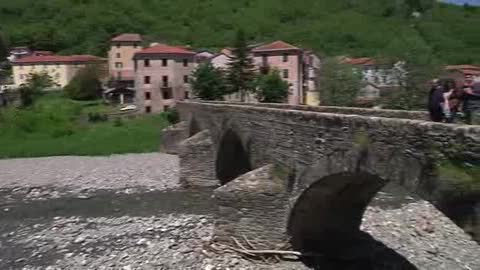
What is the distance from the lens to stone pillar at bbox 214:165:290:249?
36.3ft

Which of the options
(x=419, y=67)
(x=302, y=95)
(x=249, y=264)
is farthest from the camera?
(x=302, y=95)

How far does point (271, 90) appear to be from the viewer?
4334 centimetres

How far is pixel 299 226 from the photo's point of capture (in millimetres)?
11523

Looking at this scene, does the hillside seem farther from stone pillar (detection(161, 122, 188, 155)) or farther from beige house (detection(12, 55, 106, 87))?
stone pillar (detection(161, 122, 188, 155))

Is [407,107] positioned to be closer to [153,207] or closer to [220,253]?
[153,207]

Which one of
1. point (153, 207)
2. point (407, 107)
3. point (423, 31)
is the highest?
point (423, 31)

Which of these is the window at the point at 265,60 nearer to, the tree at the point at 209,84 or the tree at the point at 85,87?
the tree at the point at 209,84

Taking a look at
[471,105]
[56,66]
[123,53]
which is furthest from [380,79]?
[56,66]

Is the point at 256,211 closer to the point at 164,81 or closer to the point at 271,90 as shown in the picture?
the point at 271,90

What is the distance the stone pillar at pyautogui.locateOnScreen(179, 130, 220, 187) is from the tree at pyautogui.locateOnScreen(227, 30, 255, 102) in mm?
24378

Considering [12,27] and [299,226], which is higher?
Answer: [12,27]

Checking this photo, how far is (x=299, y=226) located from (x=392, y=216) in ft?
15.5

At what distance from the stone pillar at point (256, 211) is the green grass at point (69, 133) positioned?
2348 cm

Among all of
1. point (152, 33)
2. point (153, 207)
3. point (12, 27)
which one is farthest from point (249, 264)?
point (12, 27)
